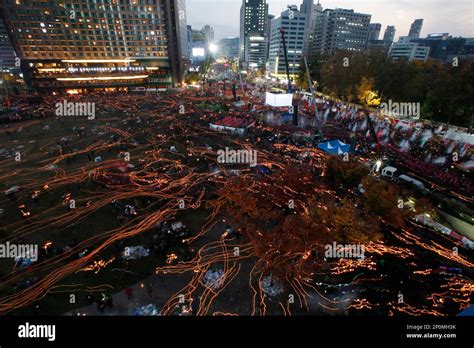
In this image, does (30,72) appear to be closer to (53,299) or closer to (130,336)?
(53,299)

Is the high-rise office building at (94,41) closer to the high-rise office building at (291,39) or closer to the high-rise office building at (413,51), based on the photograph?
the high-rise office building at (291,39)

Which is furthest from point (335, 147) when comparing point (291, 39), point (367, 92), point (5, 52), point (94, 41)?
point (5, 52)

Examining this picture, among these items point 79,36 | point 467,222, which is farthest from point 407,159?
point 79,36

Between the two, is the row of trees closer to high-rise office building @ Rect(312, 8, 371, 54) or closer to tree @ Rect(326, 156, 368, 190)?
tree @ Rect(326, 156, 368, 190)

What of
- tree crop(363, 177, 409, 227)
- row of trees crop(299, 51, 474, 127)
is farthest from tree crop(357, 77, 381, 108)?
tree crop(363, 177, 409, 227)

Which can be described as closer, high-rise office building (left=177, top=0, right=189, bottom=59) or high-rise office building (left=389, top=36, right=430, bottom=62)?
high-rise office building (left=177, top=0, right=189, bottom=59)

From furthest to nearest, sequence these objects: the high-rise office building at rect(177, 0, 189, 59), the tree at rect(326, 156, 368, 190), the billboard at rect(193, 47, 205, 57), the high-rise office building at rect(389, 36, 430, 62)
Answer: the billboard at rect(193, 47, 205, 57), the high-rise office building at rect(389, 36, 430, 62), the high-rise office building at rect(177, 0, 189, 59), the tree at rect(326, 156, 368, 190)

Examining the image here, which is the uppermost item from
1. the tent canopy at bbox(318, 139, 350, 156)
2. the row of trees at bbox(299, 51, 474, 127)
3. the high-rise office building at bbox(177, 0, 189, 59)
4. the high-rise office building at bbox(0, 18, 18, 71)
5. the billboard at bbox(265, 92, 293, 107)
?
the high-rise office building at bbox(177, 0, 189, 59)

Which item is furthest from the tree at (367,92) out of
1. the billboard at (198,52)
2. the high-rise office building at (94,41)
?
the billboard at (198,52)
